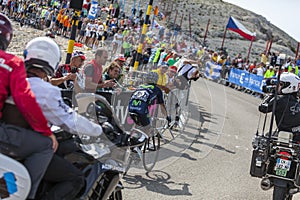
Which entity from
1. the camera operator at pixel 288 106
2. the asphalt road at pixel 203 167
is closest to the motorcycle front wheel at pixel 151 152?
the asphalt road at pixel 203 167

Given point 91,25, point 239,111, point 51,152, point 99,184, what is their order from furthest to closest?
point 91,25 < point 239,111 < point 99,184 < point 51,152

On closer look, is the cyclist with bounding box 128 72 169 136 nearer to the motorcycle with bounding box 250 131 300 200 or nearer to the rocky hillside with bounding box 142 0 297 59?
the motorcycle with bounding box 250 131 300 200

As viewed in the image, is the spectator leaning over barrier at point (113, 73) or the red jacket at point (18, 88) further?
the spectator leaning over barrier at point (113, 73)

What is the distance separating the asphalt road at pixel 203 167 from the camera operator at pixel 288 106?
135 cm

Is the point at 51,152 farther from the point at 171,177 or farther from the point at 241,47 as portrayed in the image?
the point at 241,47

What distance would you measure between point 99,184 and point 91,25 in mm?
22279

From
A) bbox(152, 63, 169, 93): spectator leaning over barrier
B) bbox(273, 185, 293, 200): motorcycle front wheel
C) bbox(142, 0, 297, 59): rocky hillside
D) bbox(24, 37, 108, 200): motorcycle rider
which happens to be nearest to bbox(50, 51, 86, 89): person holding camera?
bbox(152, 63, 169, 93): spectator leaning over barrier

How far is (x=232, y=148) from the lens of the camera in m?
11.1

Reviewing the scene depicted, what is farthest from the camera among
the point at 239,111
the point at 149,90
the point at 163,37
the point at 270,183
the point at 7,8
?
the point at 7,8

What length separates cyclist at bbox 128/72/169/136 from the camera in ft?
24.3

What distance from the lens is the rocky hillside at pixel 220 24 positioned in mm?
61875

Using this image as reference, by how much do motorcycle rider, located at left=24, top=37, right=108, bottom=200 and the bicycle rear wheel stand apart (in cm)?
417

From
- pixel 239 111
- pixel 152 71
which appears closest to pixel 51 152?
pixel 152 71

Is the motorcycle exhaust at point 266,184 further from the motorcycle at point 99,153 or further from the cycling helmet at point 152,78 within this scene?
the cycling helmet at point 152,78
